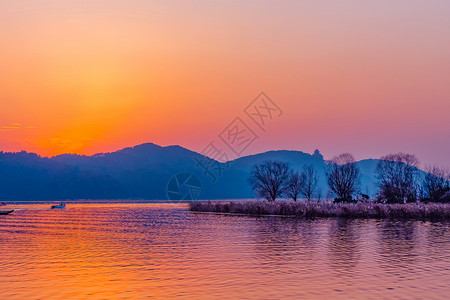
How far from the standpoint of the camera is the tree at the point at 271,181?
140 metres

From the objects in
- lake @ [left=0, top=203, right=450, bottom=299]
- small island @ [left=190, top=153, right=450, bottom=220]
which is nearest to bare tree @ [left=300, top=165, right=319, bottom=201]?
small island @ [left=190, top=153, right=450, bottom=220]

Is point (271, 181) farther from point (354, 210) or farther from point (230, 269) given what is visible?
point (230, 269)

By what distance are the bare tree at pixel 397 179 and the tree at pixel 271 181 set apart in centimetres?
2723

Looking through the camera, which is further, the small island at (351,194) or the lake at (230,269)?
the small island at (351,194)

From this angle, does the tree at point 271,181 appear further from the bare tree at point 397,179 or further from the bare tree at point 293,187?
the bare tree at point 397,179

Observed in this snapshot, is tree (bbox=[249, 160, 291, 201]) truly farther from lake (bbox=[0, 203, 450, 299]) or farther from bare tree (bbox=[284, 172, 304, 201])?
lake (bbox=[0, 203, 450, 299])

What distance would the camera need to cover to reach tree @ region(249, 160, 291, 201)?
5492 inches

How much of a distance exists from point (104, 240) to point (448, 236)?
3211 cm

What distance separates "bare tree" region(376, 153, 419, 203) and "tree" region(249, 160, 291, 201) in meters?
27.2

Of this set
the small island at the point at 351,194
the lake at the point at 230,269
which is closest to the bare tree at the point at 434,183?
the small island at the point at 351,194

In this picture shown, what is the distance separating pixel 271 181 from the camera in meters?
139

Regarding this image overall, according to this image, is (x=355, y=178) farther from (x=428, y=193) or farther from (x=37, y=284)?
(x=37, y=284)

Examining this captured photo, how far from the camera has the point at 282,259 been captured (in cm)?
3061

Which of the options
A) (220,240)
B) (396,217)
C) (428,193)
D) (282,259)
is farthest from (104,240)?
(428,193)
